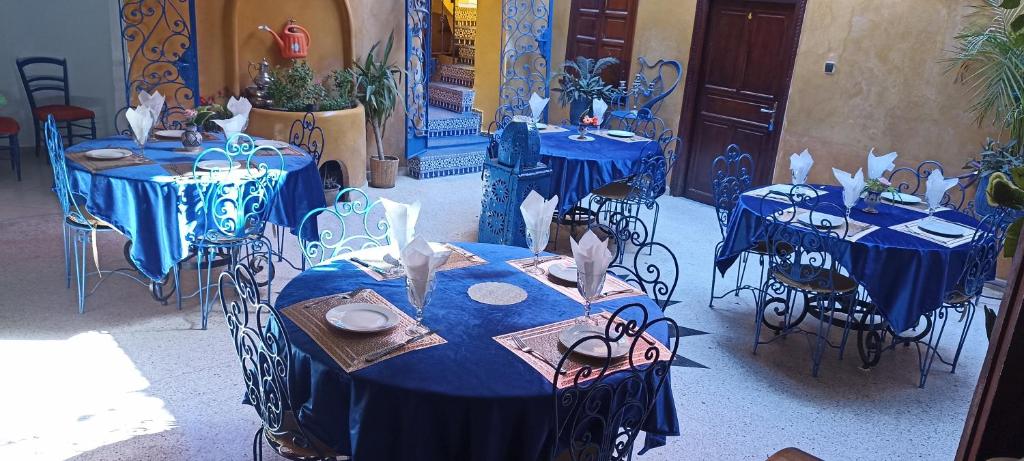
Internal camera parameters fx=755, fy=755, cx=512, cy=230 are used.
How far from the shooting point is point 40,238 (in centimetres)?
510

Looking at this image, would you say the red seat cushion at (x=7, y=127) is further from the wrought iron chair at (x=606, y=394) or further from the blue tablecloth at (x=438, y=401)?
the wrought iron chair at (x=606, y=394)

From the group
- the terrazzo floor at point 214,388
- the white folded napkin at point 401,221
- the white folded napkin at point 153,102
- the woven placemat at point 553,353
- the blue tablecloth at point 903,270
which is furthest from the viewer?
the white folded napkin at point 153,102

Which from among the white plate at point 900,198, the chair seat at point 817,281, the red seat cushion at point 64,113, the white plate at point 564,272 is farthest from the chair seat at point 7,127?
the white plate at point 900,198

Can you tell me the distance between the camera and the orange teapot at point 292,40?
660cm

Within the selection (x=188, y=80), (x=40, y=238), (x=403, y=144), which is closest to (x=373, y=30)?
(x=403, y=144)

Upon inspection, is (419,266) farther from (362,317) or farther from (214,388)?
(214,388)

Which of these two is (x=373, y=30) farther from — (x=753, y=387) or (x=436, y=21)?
(x=753, y=387)

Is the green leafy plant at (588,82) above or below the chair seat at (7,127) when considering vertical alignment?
above

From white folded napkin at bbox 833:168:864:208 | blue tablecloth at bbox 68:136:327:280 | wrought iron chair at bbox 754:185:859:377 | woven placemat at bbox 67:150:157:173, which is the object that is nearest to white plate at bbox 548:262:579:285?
wrought iron chair at bbox 754:185:859:377

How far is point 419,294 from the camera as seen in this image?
2.28 m

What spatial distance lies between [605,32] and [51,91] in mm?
5558

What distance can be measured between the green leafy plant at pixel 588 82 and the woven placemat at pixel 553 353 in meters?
5.55

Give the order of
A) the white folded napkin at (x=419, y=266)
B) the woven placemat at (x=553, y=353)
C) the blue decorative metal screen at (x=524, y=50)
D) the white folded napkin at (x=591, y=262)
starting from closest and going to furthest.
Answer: the woven placemat at (x=553, y=353) < the white folded napkin at (x=419, y=266) < the white folded napkin at (x=591, y=262) < the blue decorative metal screen at (x=524, y=50)

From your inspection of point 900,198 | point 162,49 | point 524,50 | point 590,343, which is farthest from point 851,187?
point 162,49
